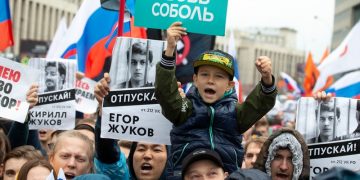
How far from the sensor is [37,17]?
208 feet

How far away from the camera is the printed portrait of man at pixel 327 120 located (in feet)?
17.5

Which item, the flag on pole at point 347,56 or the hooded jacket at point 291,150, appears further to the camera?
the flag on pole at point 347,56

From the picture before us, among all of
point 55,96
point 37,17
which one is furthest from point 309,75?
point 37,17

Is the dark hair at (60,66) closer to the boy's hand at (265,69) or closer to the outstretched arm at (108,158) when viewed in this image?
the outstretched arm at (108,158)

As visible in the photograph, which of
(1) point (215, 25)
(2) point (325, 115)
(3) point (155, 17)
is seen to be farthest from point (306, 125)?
(3) point (155, 17)

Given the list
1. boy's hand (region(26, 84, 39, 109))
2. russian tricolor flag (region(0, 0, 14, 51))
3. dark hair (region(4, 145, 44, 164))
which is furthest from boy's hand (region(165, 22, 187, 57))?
russian tricolor flag (region(0, 0, 14, 51))

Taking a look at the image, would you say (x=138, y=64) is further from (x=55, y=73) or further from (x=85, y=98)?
(x=85, y=98)

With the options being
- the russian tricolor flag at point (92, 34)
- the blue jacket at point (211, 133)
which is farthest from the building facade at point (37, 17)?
the blue jacket at point (211, 133)

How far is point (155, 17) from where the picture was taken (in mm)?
5273

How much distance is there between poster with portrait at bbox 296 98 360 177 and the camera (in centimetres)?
532

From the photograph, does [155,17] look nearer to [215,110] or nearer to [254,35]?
[215,110]

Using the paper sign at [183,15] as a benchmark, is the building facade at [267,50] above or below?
above

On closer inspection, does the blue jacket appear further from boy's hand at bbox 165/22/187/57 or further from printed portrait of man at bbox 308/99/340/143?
printed portrait of man at bbox 308/99/340/143

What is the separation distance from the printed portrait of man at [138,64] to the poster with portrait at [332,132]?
1105 millimetres
